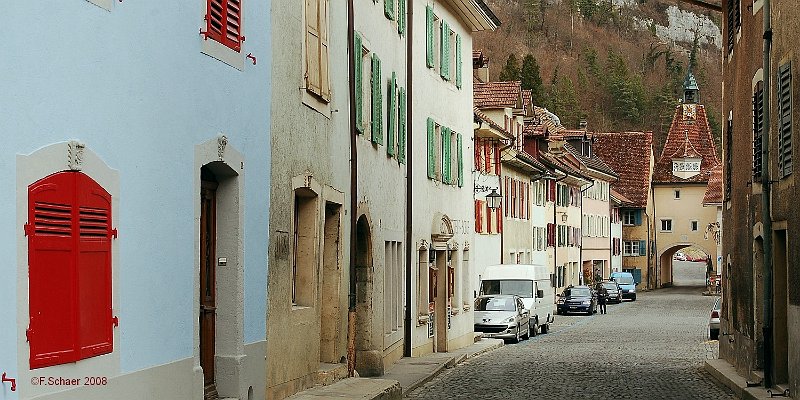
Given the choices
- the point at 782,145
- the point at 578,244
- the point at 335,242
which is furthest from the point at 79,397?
the point at 578,244

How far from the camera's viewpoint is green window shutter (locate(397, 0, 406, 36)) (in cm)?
2597

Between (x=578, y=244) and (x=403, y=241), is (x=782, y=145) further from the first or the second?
(x=578, y=244)

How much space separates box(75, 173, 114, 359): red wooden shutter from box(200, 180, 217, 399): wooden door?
3.39 m

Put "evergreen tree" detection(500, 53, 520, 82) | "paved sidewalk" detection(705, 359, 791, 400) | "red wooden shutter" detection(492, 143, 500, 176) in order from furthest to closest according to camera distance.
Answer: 1. "evergreen tree" detection(500, 53, 520, 82)
2. "red wooden shutter" detection(492, 143, 500, 176)
3. "paved sidewalk" detection(705, 359, 791, 400)

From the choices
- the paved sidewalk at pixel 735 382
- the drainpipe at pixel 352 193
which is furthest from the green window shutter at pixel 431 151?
the drainpipe at pixel 352 193

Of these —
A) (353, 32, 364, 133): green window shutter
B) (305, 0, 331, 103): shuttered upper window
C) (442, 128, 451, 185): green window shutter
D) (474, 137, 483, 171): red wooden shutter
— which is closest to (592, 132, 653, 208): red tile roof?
(474, 137, 483, 171): red wooden shutter

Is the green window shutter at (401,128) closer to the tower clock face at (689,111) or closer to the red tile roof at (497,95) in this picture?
the red tile roof at (497,95)

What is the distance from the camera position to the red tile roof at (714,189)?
91.7 m

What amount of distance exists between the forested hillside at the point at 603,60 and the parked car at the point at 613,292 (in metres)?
36.2

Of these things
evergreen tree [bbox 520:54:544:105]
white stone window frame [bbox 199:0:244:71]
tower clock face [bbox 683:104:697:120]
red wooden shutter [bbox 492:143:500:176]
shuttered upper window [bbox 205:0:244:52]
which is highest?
evergreen tree [bbox 520:54:544:105]

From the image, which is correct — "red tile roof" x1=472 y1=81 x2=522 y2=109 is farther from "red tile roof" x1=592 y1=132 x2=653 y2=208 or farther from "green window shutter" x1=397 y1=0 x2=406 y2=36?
"red tile roof" x1=592 y1=132 x2=653 y2=208

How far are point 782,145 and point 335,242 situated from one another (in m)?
6.54

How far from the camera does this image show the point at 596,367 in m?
27.7

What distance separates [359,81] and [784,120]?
659cm
